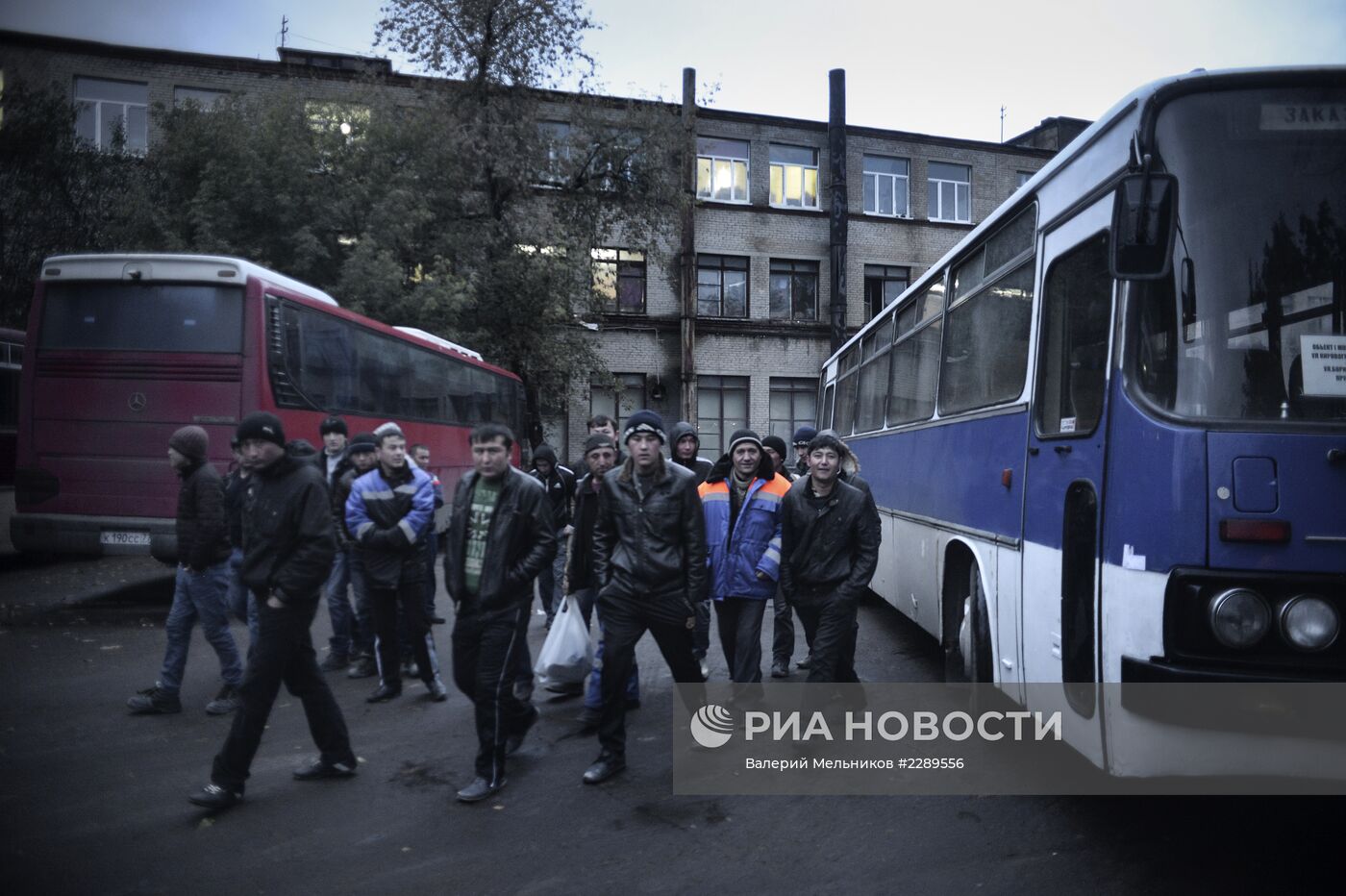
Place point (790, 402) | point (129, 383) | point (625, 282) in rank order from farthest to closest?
point (790, 402)
point (625, 282)
point (129, 383)

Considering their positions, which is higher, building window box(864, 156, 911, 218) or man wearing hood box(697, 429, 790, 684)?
building window box(864, 156, 911, 218)

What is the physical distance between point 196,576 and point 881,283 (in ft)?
96.0

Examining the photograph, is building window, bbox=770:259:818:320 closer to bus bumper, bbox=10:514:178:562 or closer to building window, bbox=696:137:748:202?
building window, bbox=696:137:748:202

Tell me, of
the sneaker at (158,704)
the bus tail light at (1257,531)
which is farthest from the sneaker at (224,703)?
the bus tail light at (1257,531)

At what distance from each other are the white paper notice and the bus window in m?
0.70

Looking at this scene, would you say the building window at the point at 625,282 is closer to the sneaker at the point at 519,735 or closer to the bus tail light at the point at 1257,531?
the sneaker at the point at 519,735

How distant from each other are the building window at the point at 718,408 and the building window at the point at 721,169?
5787 mm

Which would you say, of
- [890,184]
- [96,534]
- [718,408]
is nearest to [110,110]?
[718,408]

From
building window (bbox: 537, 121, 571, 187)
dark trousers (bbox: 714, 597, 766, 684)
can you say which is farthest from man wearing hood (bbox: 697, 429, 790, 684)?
building window (bbox: 537, 121, 571, 187)

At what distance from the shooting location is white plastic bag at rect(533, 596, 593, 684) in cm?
655

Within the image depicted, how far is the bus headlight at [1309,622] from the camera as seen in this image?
11.3 feet

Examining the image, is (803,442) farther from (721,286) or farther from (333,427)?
(721,286)

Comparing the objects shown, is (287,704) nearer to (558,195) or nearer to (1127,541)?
(1127,541)

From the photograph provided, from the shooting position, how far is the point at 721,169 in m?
31.6
